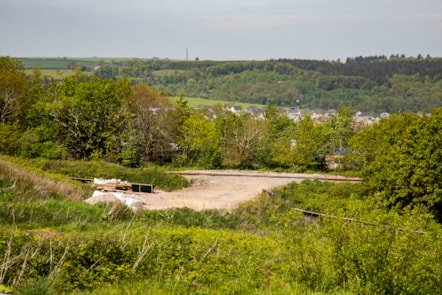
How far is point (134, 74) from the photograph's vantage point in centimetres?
18762

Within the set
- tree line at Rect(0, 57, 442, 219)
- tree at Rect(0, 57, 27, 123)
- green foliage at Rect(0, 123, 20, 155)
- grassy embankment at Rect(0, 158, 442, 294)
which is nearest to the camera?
grassy embankment at Rect(0, 158, 442, 294)

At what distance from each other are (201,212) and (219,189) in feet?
29.9

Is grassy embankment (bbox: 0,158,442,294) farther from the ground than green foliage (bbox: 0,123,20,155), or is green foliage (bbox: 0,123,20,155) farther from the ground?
grassy embankment (bbox: 0,158,442,294)

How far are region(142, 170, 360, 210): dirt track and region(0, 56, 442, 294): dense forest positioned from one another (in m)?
1.30

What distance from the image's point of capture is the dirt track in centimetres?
2198

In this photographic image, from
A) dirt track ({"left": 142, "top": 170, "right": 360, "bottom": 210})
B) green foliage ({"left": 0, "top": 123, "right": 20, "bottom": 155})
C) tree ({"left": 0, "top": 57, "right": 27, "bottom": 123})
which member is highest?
tree ({"left": 0, "top": 57, "right": 27, "bottom": 123})

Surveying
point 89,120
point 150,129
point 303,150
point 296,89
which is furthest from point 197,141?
point 296,89

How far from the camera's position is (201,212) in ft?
58.3

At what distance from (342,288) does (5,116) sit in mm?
33532

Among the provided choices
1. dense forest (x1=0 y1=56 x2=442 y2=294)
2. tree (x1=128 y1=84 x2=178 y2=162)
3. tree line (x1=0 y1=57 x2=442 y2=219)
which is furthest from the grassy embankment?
tree (x1=128 y1=84 x2=178 y2=162)

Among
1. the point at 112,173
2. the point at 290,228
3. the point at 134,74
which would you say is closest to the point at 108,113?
the point at 112,173

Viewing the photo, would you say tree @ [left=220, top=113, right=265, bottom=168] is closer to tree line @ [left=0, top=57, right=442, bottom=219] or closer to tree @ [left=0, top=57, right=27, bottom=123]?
tree line @ [left=0, top=57, right=442, bottom=219]

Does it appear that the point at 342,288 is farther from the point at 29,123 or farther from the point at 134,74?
the point at 134,74

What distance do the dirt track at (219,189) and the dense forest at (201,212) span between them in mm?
1296
